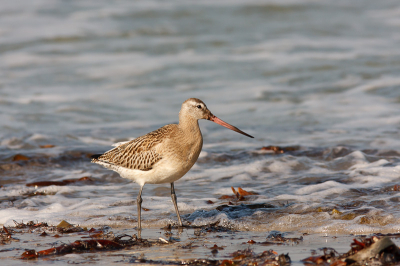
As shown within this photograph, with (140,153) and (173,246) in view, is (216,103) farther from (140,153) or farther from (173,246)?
(173,246)

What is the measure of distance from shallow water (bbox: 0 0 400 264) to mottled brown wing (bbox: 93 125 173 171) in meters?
→ 0.67

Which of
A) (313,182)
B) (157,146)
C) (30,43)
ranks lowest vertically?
(313,182)

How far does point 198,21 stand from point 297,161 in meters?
14.0

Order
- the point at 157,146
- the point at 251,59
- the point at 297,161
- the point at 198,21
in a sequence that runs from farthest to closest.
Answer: the point at 198,21 < the point at 251,59 < the point at 297,161 < the point at 157,146

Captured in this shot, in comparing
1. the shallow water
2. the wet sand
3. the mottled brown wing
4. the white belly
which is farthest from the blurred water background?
the mottled brown wing

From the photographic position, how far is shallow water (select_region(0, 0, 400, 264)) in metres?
6.71

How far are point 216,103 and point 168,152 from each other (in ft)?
28.6

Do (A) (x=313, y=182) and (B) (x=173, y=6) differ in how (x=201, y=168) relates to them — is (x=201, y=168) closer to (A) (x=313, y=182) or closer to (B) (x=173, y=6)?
(A) (x=313, y=182)

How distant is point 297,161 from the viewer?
8.80 meters

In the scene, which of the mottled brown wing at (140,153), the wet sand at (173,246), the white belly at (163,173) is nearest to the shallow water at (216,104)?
the wet sand at (173,246)

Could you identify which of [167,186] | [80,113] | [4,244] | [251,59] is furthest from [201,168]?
[251,59]

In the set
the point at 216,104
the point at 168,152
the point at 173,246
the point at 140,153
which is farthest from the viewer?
the point at 216,104

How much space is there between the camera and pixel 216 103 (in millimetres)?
14633

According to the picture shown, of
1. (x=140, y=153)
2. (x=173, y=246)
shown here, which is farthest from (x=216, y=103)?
(x=173, y=246)
